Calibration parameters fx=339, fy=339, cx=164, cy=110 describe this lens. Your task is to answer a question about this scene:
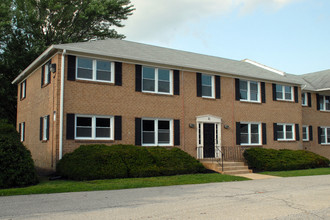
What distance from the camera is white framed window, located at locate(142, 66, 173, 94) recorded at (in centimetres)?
1755

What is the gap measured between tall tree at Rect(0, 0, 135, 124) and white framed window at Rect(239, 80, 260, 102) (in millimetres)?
14092

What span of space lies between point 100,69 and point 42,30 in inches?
561

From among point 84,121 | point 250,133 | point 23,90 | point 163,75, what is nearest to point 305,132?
point 250,133

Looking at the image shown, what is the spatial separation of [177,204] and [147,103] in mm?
9485

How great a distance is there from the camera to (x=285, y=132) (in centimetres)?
2294

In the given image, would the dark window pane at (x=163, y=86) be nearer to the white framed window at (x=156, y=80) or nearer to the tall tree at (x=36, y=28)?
the white framed window at (x=156, y=80)

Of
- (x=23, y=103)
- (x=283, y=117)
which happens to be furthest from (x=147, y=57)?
(x=283, y=117)

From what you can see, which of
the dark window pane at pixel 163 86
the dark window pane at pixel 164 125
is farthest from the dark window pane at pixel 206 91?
Result: the dark window pane at pixel 164 125

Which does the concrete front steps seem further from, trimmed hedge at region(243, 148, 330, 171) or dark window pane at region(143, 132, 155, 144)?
dark window pane at region(143, 132, 155, 144)

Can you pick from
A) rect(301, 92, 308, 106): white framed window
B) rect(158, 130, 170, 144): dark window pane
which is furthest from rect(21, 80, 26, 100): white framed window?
rect(301, 92, 308, 106): white framed window

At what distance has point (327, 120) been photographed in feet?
90.9

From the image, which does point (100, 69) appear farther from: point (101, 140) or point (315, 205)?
point (315, 205)

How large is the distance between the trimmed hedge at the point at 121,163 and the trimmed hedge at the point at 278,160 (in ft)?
12.8

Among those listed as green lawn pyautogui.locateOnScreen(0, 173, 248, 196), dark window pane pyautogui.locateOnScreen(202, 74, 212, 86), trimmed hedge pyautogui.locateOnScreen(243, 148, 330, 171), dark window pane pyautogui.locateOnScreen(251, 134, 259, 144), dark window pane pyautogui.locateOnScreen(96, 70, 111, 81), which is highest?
dark window pane pyautogui.locateOnScreen(202, 74, 212, 86)
